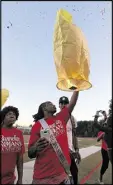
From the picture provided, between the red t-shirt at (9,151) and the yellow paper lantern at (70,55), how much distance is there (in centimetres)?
76

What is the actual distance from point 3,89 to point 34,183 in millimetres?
1069

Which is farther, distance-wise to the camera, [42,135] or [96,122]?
[96,122]

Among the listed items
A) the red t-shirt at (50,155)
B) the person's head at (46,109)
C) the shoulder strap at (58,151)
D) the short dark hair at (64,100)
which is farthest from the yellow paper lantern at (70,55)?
the short dark hair at (64,100)

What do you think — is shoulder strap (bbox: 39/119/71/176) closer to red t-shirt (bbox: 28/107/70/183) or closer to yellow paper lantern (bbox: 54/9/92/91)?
red t-shirt (bbox: 28/107/70/183)

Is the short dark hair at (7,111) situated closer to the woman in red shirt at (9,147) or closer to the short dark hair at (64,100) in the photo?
the woman in red shirt at (9,147)

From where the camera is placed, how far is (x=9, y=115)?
4441 mm

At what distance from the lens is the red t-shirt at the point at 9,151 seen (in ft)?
13.4

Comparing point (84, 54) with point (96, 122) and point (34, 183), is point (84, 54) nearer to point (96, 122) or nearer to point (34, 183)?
point (34, 183)

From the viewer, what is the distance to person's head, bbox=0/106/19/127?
437cm

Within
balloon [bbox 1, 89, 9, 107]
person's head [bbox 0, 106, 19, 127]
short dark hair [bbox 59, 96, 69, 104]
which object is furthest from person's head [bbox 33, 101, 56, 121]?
short dark hair [bbox 59, 96, 69, 104]

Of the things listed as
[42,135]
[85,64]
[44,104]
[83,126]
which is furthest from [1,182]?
[83,126]

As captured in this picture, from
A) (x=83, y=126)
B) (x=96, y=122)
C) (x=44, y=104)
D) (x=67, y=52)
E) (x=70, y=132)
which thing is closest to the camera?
(x=67, y=52)

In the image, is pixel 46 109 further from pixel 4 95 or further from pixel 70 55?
pixel 70 55

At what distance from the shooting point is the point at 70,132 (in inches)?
233
